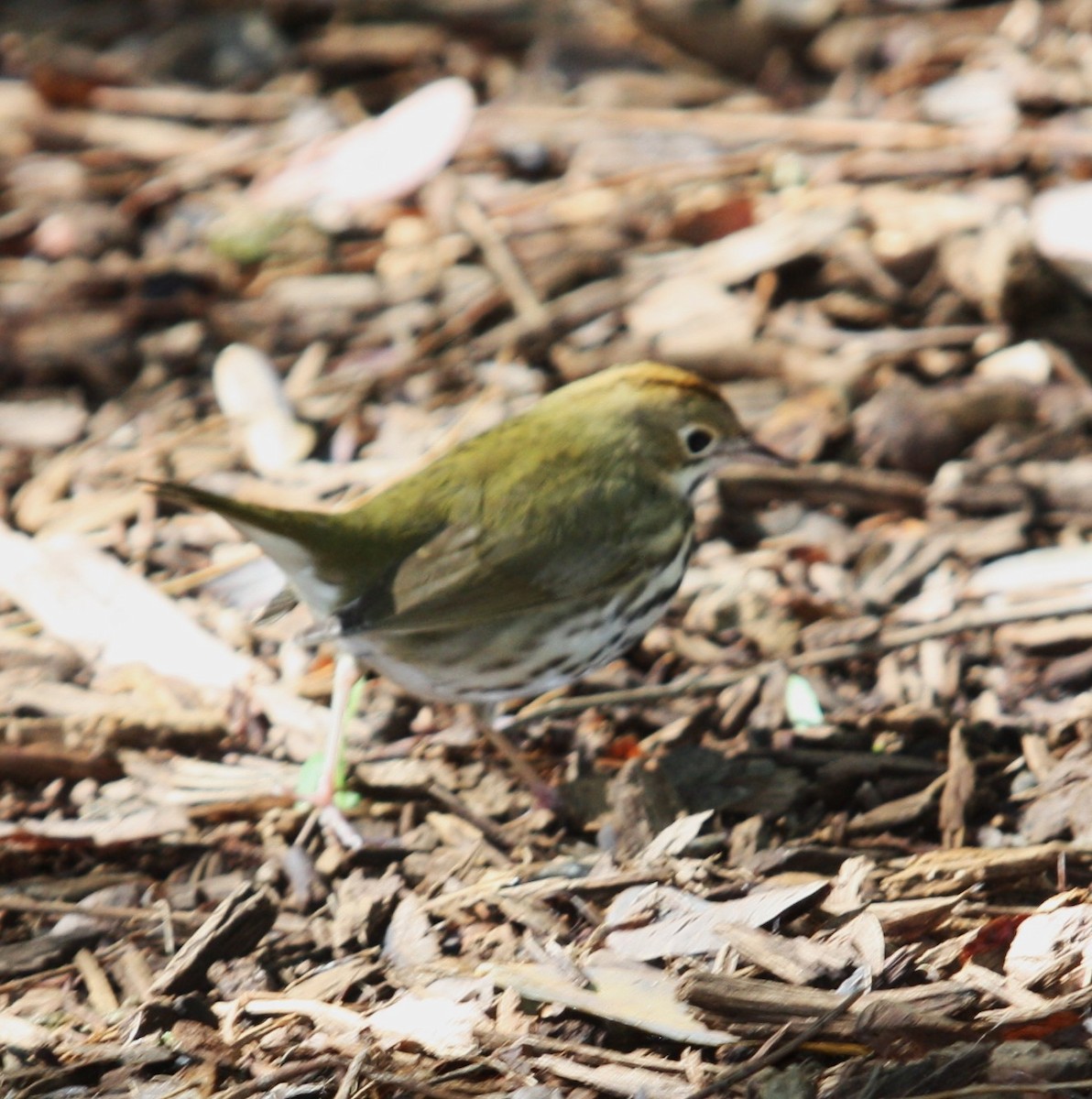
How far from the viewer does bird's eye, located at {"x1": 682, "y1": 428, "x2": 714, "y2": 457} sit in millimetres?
3973

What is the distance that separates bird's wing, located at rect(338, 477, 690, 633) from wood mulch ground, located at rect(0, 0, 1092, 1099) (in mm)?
301

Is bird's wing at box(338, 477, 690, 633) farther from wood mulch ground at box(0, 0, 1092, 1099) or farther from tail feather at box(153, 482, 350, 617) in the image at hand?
wood mulch ground at box(0, 0, 1092, 1099)

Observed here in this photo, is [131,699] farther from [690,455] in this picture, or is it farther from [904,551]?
[904,551]

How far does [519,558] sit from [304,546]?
49cm

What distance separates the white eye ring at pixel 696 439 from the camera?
13.0ft

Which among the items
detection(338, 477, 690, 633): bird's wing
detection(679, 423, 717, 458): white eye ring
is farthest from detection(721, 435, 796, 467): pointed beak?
detection(338, 477, 690, 633): bird's wing

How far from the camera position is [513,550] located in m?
3.65

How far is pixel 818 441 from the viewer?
452 cm

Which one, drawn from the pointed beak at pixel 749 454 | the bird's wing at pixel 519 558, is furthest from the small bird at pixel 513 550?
the pointed beak at pixel 749 454

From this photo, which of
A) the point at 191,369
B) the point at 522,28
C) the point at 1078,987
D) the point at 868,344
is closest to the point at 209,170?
the point at 191,369

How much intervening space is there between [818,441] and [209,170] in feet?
7.85

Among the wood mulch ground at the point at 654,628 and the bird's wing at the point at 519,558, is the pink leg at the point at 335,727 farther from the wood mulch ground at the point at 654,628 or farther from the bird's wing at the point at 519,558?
the bird's wing at the point at 519,558

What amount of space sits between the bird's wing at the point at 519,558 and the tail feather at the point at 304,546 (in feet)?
0.25

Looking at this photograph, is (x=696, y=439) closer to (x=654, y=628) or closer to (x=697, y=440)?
(x=697, y=440)
